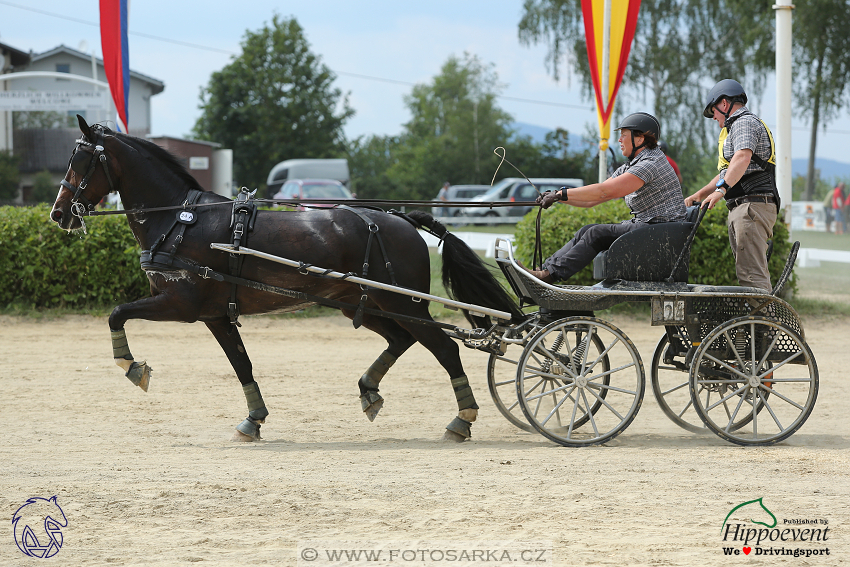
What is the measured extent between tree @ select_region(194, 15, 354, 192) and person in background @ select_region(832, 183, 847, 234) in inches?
903

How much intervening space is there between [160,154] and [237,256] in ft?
3.20

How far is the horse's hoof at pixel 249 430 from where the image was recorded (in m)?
5.28

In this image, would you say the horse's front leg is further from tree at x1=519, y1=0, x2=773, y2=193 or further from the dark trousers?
tree at x1=519, y1=0, x2=773, y2=193

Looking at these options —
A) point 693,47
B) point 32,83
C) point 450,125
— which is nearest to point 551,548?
point 693,47

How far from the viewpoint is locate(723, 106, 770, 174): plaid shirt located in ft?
16.9

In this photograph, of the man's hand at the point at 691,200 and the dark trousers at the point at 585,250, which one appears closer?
the dark trousers at the point at 585,250

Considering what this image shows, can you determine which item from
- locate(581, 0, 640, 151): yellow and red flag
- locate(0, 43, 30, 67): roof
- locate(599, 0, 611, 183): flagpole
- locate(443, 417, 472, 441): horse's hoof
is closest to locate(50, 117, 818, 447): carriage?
locate(443, 417, 472, 441): horse's hoof

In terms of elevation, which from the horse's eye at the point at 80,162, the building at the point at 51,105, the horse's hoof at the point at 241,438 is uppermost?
the building at the point at 51,105

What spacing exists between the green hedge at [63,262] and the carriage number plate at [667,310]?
6.66 metres

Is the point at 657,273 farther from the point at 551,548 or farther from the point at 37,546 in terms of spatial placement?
the point at 37,546

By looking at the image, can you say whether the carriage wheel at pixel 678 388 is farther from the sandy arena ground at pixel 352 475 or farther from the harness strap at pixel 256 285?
the harness strap at pixel 256 285

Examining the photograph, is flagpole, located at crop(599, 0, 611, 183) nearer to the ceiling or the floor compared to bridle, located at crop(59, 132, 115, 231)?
nearer to the ceiling

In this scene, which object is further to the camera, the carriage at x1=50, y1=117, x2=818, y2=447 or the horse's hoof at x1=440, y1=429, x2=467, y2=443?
the horse's hoof at x1=440, y1=429, x2=467, y2=443

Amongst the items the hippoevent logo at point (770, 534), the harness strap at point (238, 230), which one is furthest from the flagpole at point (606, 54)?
the hippoevent logo at point (770, 534)
